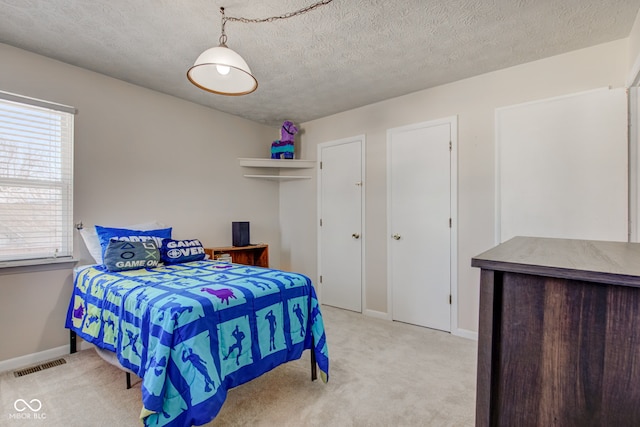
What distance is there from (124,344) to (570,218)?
321 cm

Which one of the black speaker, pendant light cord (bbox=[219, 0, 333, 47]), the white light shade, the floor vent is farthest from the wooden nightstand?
pendant light cord (bbox=[219, 0, 333, 47])

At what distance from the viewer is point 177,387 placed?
1418mm

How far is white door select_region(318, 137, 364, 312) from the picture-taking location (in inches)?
147

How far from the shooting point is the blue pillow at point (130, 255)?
7.58 feet

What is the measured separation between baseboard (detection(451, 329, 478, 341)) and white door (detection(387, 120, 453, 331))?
0.07 meters

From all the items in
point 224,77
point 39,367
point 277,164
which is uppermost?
point 224,77

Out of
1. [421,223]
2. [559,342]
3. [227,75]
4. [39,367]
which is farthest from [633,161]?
[39,367]

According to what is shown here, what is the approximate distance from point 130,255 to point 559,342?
8.67ft

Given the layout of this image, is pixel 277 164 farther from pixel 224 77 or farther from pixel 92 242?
pixel 92 242

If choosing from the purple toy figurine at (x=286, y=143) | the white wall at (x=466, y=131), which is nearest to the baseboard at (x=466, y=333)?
the white wall at (x=466, y=131)

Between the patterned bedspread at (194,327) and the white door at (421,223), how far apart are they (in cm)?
154

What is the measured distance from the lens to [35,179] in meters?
2.44

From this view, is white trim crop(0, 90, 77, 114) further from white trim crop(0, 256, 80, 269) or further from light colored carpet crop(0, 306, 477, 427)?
light colored carpet crop(0, 306, 477, 427)

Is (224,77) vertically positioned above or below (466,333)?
above
